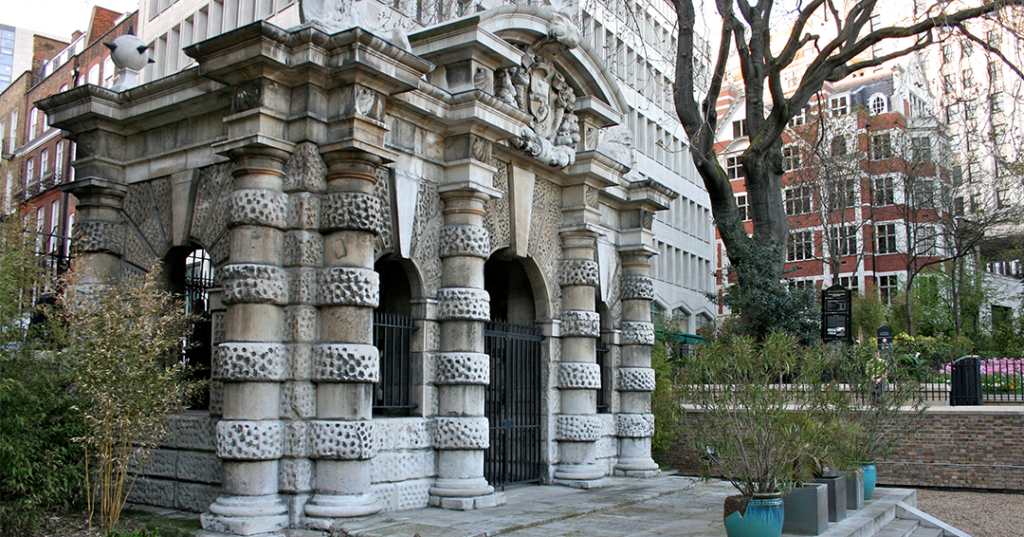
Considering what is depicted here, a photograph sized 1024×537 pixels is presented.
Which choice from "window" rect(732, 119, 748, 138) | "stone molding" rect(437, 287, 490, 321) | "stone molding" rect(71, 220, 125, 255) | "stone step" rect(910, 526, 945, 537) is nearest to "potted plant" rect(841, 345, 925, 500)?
"stone step" rect(910, 526, 945, 537)

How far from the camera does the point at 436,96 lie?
431 inches

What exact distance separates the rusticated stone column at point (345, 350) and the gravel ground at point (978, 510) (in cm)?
799

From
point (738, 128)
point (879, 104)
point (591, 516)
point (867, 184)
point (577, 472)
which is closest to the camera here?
point (591, 516)

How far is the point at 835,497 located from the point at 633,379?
17.3 feet

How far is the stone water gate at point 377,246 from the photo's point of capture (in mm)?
9102

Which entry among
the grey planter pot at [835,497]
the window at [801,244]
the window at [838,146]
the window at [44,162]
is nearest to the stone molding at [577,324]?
the grey planter pot at [835,497]

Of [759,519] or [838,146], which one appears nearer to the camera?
[759,519]

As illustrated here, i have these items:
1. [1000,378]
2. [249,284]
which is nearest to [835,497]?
[249,284]

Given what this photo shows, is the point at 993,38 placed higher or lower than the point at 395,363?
higher

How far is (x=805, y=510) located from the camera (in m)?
9.16

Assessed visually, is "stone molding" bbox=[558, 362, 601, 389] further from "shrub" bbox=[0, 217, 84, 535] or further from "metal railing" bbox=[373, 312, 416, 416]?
"shrub" bbox=[0, 217, 84, 535]

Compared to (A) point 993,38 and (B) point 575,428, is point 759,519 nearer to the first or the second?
(B) point 575,428

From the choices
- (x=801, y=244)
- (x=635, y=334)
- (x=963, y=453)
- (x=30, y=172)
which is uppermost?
(x=30, y=172)

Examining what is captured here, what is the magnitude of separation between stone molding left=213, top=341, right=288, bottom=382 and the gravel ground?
9040 mm
